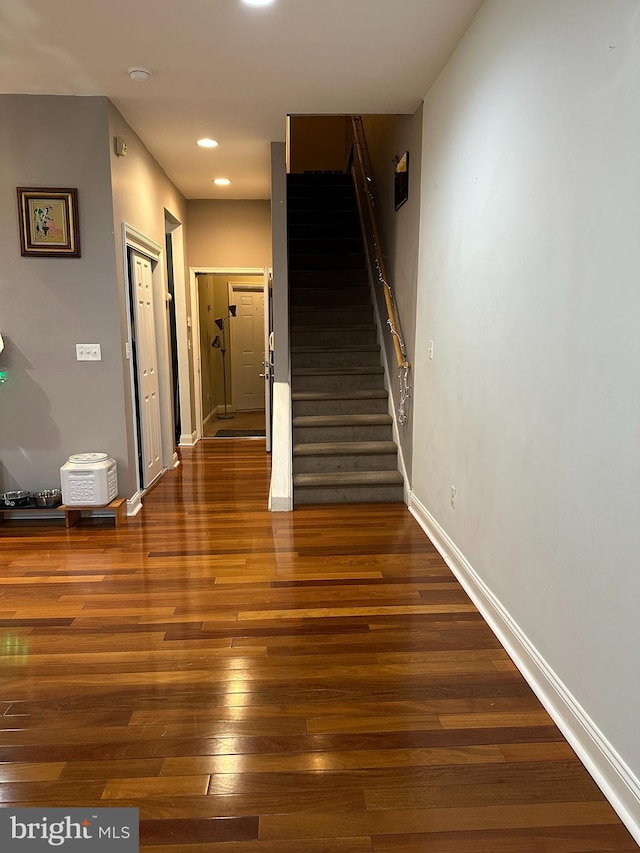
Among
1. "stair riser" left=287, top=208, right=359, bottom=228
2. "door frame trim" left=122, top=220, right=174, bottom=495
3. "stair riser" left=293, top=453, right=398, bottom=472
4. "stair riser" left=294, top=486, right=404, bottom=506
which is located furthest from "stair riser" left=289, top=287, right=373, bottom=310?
"stair riser" left=294, top=486, right=404, bottom=506

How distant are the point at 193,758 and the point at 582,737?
49.0 inches

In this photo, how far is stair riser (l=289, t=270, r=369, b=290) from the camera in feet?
19.9

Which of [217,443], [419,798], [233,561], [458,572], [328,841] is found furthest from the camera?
[217,443]

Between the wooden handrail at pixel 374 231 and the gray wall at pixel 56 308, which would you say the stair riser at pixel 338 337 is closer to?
the wooden handrail at pixel 374 231

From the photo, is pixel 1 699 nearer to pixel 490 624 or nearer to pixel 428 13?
pixel 490 624

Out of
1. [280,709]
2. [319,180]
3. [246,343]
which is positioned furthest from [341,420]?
[246,343]

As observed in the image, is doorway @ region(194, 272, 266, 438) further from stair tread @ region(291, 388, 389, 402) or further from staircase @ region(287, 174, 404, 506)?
stair tread @ region(291, 388, 389, 402)

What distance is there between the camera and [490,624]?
8.36 feet

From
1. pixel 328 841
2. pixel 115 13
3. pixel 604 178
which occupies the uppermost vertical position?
pixel 115 13

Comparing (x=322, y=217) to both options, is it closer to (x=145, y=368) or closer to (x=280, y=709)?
(x=145, y=368)

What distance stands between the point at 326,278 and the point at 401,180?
186 centimetres

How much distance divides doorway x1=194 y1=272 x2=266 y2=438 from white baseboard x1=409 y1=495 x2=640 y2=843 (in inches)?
237

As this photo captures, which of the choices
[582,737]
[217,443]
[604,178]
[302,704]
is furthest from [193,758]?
[217,443]

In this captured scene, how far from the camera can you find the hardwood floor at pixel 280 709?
1.56m
